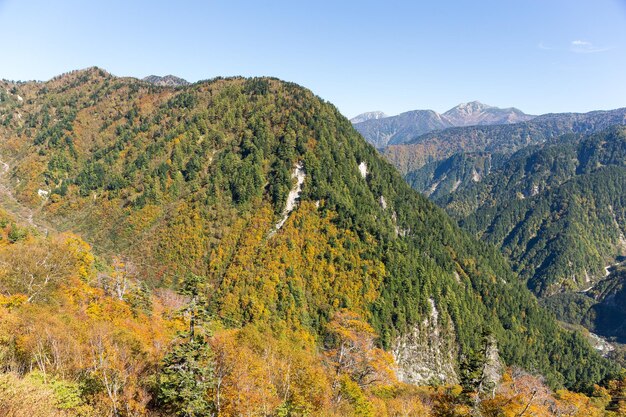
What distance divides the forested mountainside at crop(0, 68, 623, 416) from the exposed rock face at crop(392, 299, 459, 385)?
2.19ft

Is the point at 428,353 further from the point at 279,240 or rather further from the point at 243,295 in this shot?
the point at 243,295

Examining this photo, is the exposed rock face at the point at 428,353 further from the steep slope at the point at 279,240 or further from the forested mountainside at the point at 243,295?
the forested mountainside at the point at 243,295

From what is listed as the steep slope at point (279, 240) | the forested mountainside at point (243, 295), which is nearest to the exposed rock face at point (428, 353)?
the steep slope at point (279, 240)

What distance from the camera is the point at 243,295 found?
141000 mm

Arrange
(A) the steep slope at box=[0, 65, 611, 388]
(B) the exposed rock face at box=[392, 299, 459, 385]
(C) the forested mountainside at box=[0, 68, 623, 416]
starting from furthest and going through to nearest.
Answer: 1. (B) the exposed rock face at box=[392, 299, 459, 385]
2. (A) the steep slope at box=[0, 65, 611, 388]
3. (C) the forested mountainside at box=[0, 68, 623, 416]

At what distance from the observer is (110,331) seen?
51938mm

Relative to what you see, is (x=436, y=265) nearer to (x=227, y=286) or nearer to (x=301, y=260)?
(x=301, y=260)

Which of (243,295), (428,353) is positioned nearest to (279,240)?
(243,295)

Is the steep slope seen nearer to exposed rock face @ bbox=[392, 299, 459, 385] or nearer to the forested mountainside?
exposed rock face @ bbox=[392, 299, 459, 385]

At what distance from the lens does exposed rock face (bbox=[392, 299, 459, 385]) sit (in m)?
153

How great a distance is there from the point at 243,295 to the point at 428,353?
88440mm

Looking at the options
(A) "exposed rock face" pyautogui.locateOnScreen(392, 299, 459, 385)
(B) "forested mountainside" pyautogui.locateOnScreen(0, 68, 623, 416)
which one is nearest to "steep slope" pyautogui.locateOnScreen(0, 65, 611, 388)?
(A) "exposed rock face" pyautogui.locateOnScreen(392, 299, 459, 385)


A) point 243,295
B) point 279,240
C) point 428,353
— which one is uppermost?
point 279,240

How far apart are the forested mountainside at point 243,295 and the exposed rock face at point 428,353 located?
67 cm
